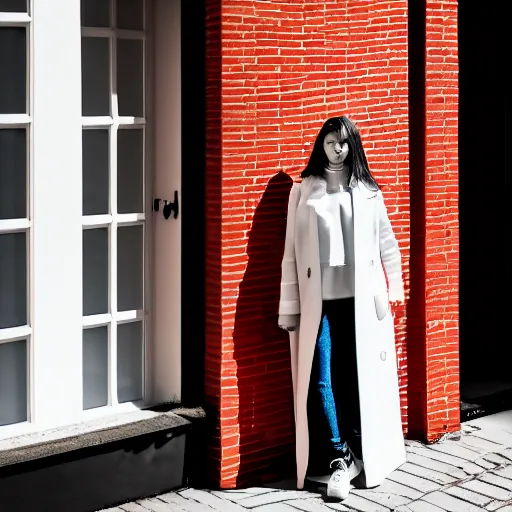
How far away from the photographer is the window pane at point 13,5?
5.83 m

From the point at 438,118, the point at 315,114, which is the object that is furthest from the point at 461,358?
the point at 315,114

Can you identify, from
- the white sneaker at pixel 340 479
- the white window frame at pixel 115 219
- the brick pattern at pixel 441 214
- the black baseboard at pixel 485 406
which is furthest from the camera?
the black baseboard at pixel 485 406

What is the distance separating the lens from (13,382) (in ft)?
19.8

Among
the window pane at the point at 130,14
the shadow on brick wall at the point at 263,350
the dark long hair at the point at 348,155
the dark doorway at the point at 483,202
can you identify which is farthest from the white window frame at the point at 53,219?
the dark doorway at the point at 483,202

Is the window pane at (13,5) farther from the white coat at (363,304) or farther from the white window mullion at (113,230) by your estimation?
the white coat at (363,304)

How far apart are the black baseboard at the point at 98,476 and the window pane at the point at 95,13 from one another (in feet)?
7.23

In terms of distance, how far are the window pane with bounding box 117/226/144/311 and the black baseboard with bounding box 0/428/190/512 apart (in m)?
0.76

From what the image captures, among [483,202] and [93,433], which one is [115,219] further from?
[483,202]

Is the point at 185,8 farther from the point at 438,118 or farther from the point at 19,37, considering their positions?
the point at 438,118

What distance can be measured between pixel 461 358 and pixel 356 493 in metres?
2.52

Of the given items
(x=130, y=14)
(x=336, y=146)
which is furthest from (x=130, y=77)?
(x=336, y=146)

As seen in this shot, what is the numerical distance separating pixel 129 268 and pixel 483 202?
336cm

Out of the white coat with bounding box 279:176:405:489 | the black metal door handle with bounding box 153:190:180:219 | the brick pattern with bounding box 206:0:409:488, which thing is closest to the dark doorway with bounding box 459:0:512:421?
the brick pattern with bounding box 206:0:409:488

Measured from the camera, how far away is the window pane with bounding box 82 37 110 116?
20.5ft
